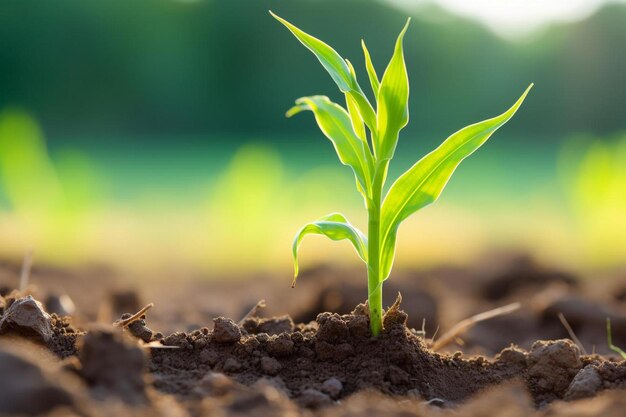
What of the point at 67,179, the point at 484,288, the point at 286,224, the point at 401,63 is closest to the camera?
the point at 401,63

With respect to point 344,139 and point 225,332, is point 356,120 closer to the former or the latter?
point 344,139

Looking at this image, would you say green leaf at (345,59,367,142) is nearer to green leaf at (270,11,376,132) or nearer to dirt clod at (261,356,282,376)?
green leaf at (270,11,376,132)

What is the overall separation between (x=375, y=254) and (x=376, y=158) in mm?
260

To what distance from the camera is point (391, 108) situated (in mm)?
1927

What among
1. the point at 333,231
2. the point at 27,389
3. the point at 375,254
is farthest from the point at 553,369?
the point at 27,389

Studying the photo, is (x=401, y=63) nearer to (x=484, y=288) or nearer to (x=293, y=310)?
(x=293, y=310)

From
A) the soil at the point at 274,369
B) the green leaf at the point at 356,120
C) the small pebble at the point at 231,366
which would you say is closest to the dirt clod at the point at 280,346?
the soil at the point at 274,369

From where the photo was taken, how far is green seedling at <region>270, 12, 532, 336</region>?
194cm

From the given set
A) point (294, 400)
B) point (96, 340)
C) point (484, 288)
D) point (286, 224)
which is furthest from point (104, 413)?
point (286, 224)

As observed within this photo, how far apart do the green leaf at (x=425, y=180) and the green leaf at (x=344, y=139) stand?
0.09 metres

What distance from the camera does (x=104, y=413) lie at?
50.6 inches

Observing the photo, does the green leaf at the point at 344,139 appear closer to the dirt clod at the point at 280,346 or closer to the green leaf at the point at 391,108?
the green leaf at the point at 391,108

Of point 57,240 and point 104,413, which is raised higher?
point 57,240

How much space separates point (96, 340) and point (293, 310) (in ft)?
8.24
